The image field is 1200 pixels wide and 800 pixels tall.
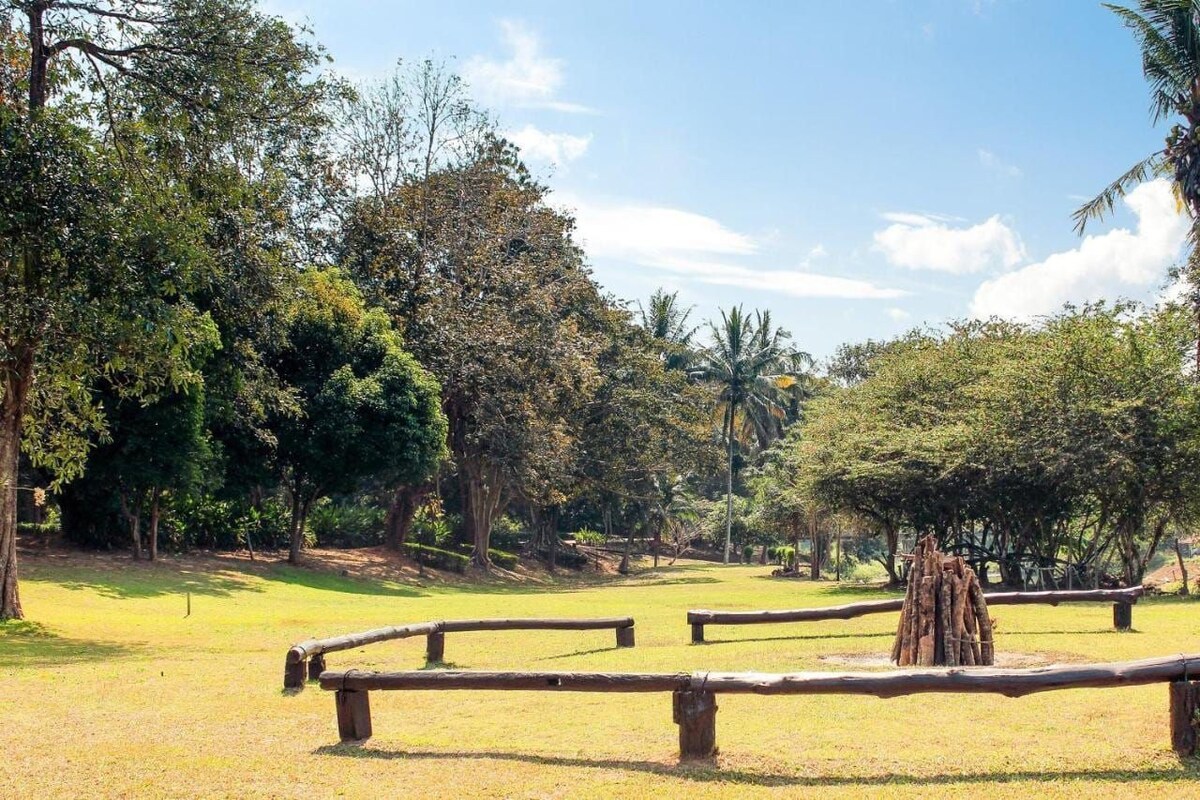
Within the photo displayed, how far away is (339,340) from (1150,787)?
29183mm

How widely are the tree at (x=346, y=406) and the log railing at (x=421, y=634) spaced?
17699mm

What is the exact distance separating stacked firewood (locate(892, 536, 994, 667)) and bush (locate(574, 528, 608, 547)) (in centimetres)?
4826

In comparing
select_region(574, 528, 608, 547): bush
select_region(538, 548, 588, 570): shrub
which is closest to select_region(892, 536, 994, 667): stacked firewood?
select_region(538, 548, 588, 570): shrub

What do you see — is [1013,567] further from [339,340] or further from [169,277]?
[169,277]

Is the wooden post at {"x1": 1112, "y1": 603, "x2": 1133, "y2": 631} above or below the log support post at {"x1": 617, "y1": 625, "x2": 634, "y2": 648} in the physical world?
above

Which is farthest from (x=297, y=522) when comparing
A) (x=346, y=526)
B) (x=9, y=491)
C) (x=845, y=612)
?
(x=845, y=612)

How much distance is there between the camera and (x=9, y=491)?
696 inches

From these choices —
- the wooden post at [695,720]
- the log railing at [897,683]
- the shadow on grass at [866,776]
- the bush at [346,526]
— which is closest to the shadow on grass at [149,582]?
the bush at [346,526]

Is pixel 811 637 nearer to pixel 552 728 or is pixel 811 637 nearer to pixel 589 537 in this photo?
pixel 552 728

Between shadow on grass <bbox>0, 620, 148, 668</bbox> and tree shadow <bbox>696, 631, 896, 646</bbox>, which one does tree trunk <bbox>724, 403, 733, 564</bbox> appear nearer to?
tree shadow <bbox>696, 631, 896, 646</bbox>

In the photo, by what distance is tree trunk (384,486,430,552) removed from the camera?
135 ft

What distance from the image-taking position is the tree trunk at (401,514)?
4109cm

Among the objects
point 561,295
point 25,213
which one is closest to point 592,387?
point 561,295

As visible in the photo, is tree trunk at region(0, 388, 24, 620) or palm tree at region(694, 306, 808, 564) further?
palm tree at region(694, 306, 808, 564)
